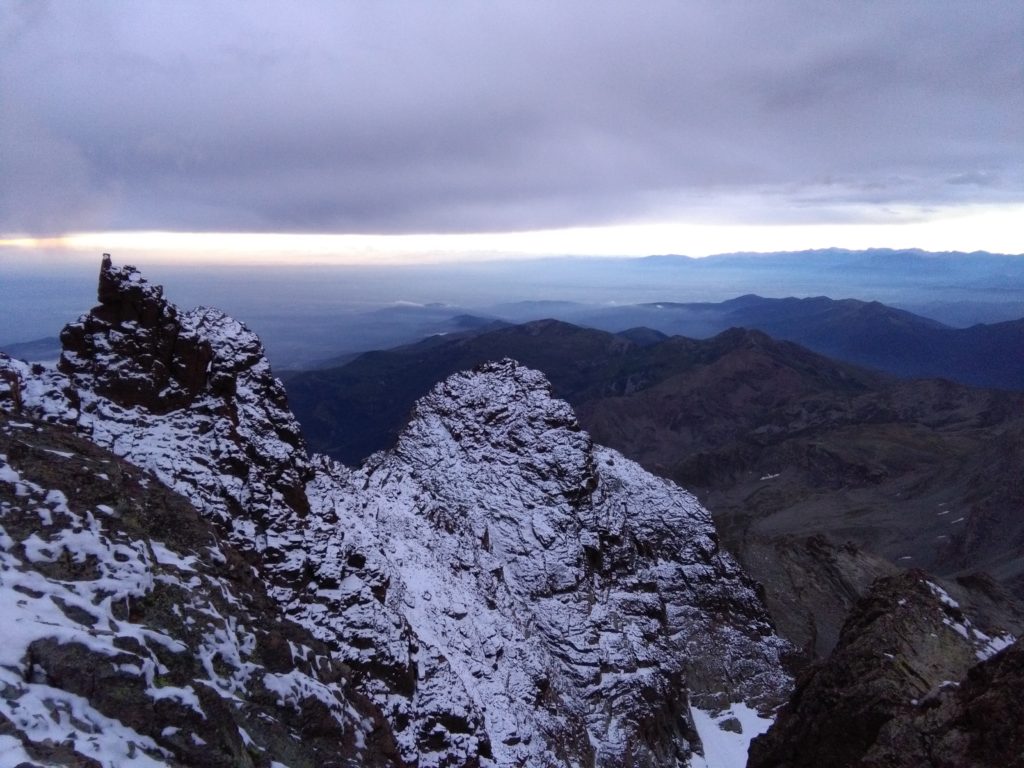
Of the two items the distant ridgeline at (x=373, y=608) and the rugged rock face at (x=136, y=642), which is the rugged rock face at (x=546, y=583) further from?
the rugged rock face at (x=136, y=642)

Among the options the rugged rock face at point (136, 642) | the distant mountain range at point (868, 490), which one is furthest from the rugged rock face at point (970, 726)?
the distant mountain range at point (868, 490)

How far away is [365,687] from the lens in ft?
66.4

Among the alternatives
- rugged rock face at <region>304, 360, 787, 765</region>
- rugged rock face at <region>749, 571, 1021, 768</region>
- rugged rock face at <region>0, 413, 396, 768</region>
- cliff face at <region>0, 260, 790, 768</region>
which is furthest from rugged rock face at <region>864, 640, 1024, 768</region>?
rugged rock face at <region>304, 360, 787, 765</region>

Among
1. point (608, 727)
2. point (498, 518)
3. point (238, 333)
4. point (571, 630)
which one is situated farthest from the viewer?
point (498, 518)

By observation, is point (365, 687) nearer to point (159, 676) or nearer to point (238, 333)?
point (159, 676)

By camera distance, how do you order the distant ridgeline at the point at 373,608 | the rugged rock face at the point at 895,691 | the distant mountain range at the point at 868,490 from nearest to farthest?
the distant ridgeline at the point at 373,608 < the rugged rock face at the point at 895,691 < the distant mountain range at the point at 868,490

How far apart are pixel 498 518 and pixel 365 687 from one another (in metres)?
20.5

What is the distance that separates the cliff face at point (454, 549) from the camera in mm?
20672

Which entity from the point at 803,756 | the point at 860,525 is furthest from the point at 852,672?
the point at 860,525

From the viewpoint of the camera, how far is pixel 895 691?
13445mm

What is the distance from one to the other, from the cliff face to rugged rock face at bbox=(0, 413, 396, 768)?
468 millimetres

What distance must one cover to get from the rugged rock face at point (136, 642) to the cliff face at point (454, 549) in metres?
0.47

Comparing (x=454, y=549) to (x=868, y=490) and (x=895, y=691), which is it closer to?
(x=895, y=691)

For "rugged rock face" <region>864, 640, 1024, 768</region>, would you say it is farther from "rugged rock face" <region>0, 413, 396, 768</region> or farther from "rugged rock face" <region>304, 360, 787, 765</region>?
"rugged rock face" <region>304, 360, 787, 765</region>
